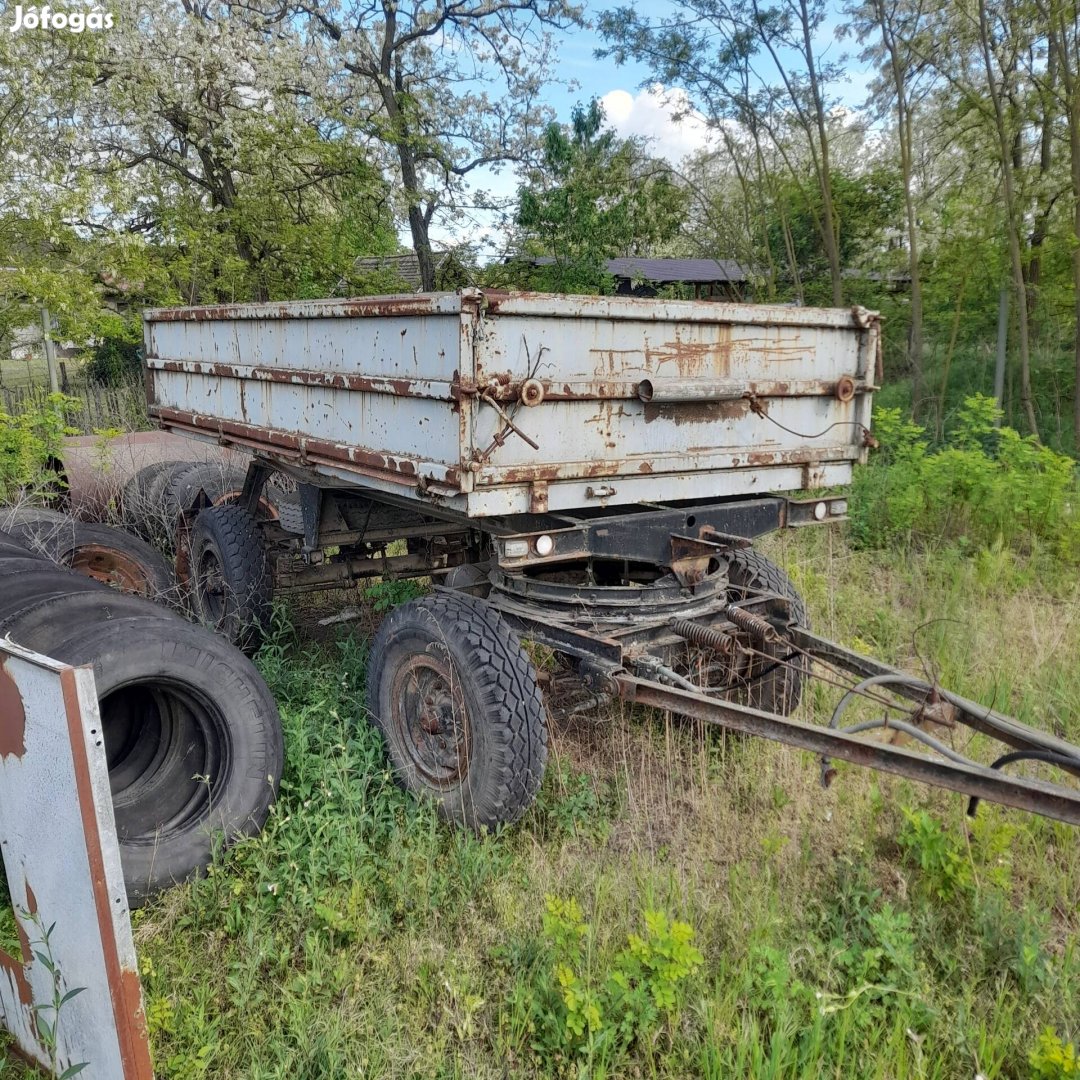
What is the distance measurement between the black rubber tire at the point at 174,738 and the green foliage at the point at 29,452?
4.10m

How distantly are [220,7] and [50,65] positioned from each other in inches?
196

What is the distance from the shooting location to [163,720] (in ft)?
12.5

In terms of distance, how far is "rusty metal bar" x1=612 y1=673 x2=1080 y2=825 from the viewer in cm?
236

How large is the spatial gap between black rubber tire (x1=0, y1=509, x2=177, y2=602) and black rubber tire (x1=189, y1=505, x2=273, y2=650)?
343mm

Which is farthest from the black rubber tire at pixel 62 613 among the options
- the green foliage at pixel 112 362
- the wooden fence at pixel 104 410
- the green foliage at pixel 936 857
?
the green foliage at pixel 112 362

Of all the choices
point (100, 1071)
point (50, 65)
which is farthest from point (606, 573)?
point (50, 65)

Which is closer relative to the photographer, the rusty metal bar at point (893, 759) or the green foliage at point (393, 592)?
the rusty metal bar at point (893, 759)

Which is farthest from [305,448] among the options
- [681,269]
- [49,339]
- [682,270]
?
[681,269]

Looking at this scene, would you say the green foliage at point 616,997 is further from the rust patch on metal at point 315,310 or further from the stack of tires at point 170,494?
the stack of tires at point 170,494

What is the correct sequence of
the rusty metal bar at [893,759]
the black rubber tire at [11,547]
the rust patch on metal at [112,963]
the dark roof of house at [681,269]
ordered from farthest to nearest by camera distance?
the dark roof of house at [681,269] < the black rubber tire at [11,547] < the rusty metal bar at [893,759] < the rust patch on metal at [112,963]

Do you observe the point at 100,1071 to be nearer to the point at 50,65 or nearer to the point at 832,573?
the point at 832,573

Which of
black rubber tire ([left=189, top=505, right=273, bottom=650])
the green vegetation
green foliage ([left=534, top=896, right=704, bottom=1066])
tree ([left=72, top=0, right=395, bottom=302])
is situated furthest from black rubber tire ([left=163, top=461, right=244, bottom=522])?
tree ([left=72, top=0, right=395, bottom=302])

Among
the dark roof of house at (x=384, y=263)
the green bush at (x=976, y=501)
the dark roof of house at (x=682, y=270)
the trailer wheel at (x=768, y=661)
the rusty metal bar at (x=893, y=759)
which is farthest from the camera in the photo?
the dark roof of house at (x=682, y=270)

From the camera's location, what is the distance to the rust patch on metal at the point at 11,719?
8.07 ft
